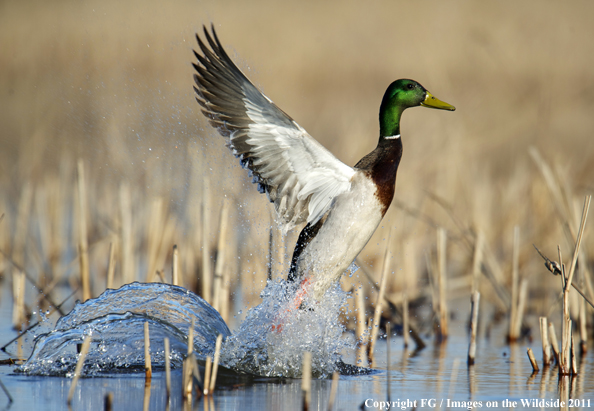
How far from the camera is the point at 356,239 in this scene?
4762 millimetres

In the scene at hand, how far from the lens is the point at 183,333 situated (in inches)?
180

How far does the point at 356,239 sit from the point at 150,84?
7.88m

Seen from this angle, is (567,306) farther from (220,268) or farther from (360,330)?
(220,268)

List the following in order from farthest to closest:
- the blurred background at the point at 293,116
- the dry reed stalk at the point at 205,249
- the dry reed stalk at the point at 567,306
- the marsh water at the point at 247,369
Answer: the blurred background at the point at 293,116 < the dry reed stalk at the point at 205,249 < the dry reed stalk at the point at 567,306 < the marsh water at the point at 247,369

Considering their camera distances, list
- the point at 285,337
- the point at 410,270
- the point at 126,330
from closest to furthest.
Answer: the point at 126,330 < the point at 285,337 < the point at 410,270

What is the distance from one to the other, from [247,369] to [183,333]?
53cm

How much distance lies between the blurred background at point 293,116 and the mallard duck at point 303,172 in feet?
1.67

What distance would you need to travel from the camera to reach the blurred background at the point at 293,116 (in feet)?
22.2

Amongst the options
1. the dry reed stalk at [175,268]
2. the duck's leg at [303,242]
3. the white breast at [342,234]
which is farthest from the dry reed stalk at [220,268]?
the white breast at [342,234]

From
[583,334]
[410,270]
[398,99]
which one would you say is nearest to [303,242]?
[398,99]

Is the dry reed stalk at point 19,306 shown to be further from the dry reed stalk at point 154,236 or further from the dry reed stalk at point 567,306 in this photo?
the dry reed stalk at point 567,306

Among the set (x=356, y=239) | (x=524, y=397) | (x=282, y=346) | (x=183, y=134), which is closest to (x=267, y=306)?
(x=282, y=346)

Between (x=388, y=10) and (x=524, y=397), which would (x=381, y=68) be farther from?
(x=524, y=397)

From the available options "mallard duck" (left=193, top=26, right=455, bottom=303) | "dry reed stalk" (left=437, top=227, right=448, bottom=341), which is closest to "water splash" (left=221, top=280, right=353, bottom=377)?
"mallard duck" (left=193, top=26, right=455, bottom=303)
